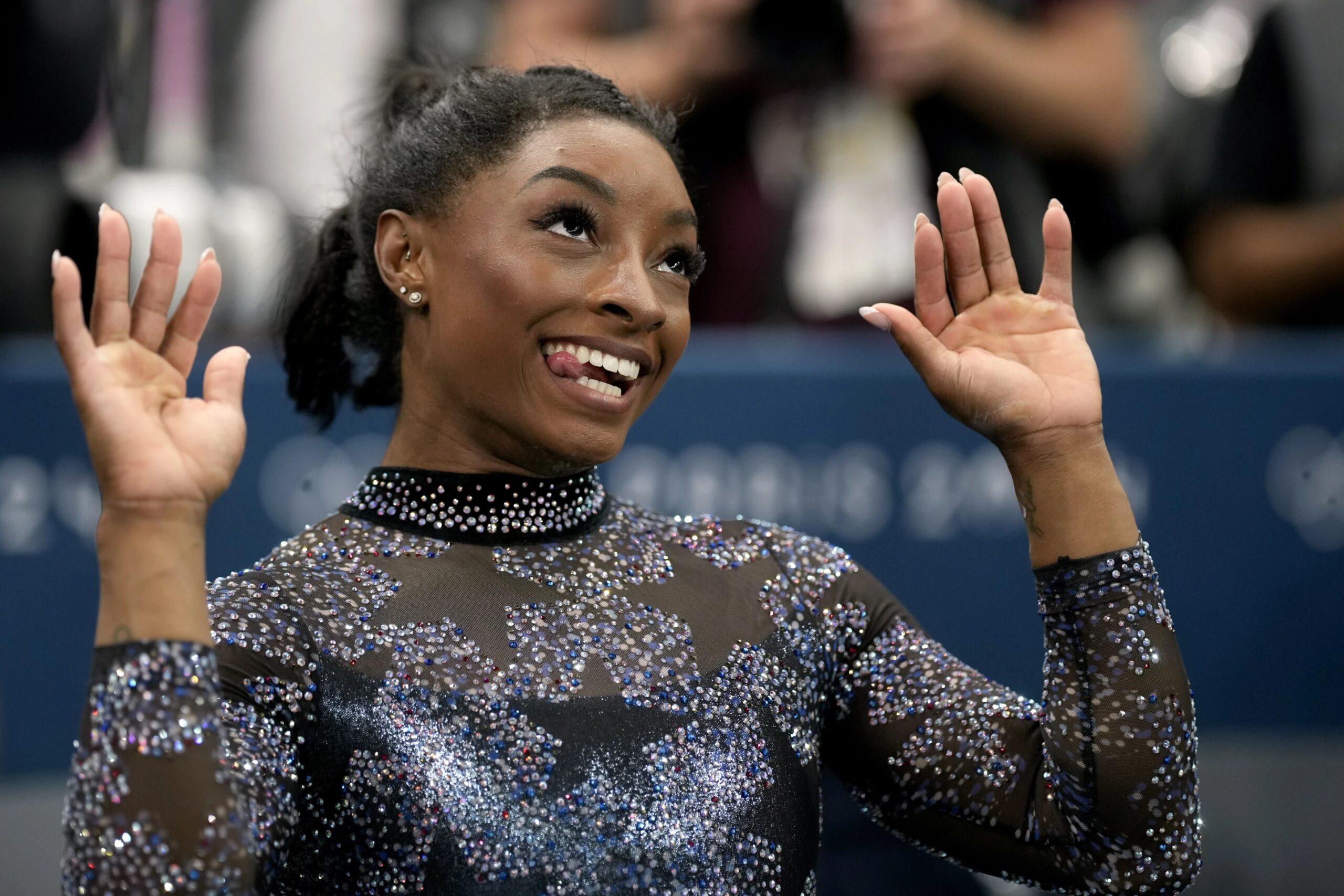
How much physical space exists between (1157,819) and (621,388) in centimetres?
69

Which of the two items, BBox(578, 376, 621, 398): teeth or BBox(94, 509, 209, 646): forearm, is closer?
BBox(94, 509, 209, 646): forearm

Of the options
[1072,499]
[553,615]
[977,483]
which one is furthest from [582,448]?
[977,483]

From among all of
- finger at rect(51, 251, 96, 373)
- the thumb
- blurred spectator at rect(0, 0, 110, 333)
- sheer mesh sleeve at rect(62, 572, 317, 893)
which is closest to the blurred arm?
blurred spectator at rect(0, 0, 110, 333)

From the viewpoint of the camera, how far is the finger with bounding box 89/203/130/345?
4.77ft

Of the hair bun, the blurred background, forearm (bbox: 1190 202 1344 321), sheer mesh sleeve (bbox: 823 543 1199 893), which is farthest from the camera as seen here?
forearm (bbox: 1190 202 1344 321)

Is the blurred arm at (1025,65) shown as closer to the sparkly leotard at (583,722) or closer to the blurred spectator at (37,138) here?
the blurred spectator at (37,138)

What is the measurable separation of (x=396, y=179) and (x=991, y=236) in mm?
656

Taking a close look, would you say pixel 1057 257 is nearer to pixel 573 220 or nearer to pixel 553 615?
pixel 573 220

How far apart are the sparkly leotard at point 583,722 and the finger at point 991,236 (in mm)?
321

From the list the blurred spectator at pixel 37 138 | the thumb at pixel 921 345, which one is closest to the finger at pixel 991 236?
the thumb at pixel 921 345

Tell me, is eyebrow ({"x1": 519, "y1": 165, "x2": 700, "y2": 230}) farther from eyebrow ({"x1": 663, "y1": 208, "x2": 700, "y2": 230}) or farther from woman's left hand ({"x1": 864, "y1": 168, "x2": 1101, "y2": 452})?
woman's left hand ({"x1": 864, "y1": 168, "x2": 1101, "y2": 452})

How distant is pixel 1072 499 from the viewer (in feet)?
5.42

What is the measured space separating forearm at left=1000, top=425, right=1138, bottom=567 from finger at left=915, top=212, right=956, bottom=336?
6.7 inches

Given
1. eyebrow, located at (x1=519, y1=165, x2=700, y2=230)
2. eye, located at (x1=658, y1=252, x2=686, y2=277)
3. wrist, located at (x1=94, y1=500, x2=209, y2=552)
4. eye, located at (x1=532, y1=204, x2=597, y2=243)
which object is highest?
eyebrow, located at (x1=519, y1=165, x2=700, y2=230)
